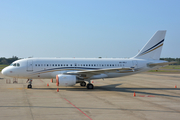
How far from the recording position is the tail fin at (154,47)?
28969 millimetres

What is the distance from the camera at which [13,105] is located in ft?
49.4

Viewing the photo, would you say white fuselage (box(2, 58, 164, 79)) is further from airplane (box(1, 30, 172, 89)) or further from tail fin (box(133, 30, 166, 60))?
tail fin (box(133, 30, 166, 60))

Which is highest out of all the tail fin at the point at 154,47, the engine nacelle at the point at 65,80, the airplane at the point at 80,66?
the tail fin at the point at 154,47

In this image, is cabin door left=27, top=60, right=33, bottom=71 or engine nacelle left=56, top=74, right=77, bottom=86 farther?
cabin door left=27, top=60, right=33, bottom=71

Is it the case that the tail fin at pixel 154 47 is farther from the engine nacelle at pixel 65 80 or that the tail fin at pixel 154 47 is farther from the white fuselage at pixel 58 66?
the engine nacelle at pixel 65 80

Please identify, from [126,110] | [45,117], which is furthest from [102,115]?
[45,117]

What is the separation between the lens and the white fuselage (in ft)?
82.4

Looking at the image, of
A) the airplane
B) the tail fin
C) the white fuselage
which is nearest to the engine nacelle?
the airplane

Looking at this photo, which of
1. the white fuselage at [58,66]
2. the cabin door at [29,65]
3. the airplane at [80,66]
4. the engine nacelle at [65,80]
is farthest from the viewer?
the cabin door at [29,65]

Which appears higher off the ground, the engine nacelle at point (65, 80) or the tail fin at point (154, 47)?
the tail fin at point (154, 47)

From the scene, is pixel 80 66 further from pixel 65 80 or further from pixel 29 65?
pixel 29 65

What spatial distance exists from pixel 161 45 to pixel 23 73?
1979cm

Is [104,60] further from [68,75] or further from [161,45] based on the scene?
[161,45]


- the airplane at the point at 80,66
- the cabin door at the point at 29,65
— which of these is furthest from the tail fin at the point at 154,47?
the cabin door at the point at 29,65
